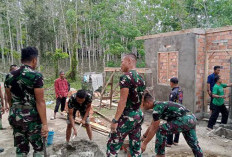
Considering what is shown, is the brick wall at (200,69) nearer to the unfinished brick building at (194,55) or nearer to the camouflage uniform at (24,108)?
the unfinished brick building at (194,55)

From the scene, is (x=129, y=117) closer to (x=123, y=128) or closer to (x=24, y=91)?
(x=123, y=128)

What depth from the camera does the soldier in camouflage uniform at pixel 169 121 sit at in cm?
297

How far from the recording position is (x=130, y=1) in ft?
66.7

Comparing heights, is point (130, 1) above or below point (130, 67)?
above

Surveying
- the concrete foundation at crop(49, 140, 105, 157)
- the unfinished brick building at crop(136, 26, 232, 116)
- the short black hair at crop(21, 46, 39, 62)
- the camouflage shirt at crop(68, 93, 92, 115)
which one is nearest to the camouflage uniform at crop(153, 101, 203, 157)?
the concrete foundation at crop(49, 140, 105, 157)

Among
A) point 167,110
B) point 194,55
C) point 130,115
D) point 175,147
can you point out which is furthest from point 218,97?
point 130,115

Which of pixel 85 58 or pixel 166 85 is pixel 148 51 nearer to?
pixel 166 85

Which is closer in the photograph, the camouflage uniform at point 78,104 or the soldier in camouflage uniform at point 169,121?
the soldier in camouflage uniform at point 169,121

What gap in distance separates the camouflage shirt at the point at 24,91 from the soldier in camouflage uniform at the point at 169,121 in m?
1.59

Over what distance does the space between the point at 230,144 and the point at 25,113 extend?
469cm

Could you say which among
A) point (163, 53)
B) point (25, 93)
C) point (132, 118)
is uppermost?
point (163, 53)

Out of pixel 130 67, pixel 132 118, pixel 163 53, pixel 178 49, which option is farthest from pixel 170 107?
pixel 163 53

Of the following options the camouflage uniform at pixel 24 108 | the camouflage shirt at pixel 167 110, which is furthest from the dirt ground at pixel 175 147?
the camouflage uniform at pixel 24 108

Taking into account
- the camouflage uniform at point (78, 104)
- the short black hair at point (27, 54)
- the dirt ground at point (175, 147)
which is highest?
the short black hair at point (27, 54)
